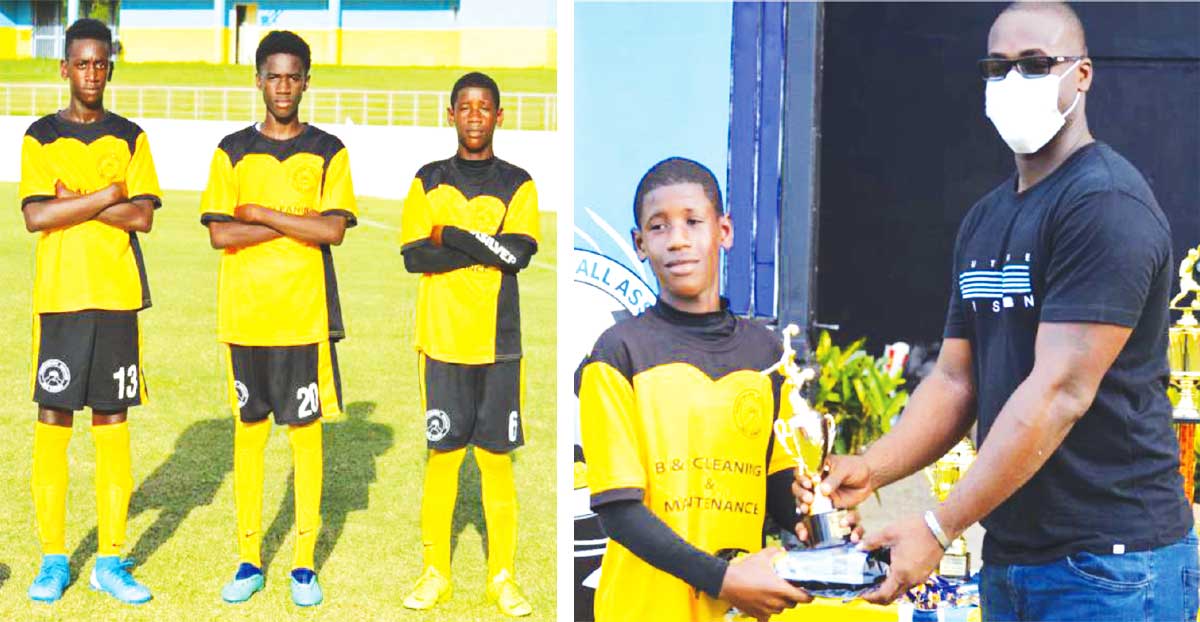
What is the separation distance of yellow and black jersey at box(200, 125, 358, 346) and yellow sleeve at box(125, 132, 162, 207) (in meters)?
0.19

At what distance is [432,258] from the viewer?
369cm

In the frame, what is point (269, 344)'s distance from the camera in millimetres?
3766

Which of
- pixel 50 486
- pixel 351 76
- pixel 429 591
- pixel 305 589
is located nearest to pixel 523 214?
pixel 429 591

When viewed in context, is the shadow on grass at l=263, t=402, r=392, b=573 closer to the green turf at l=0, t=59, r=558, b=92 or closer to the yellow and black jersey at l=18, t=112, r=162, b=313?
the yellow and black jersey at l=18, t=112, r=162, b=313

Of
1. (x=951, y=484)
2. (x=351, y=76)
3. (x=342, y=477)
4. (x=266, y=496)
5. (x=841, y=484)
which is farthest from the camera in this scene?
(x=351, y=76)

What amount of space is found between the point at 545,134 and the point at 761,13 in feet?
34.6

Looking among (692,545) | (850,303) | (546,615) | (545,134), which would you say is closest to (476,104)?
(546,615)

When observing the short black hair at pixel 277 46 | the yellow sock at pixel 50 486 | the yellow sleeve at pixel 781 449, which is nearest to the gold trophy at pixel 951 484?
the yellow sleeve at pixel 781 449

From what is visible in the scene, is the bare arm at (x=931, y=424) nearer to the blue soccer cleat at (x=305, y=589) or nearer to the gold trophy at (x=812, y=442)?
the gold trophy at (x=812, y=442)

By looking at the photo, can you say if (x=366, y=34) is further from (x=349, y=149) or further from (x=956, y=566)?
(x=956, y=566)

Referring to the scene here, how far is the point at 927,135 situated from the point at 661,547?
147 inches

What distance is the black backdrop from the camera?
18.3 ft

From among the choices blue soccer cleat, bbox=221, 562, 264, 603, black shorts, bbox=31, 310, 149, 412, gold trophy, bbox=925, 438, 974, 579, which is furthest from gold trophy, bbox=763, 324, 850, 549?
black shorts, bbox=31, 310, 149, 412

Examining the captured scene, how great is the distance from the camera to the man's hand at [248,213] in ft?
11.9
